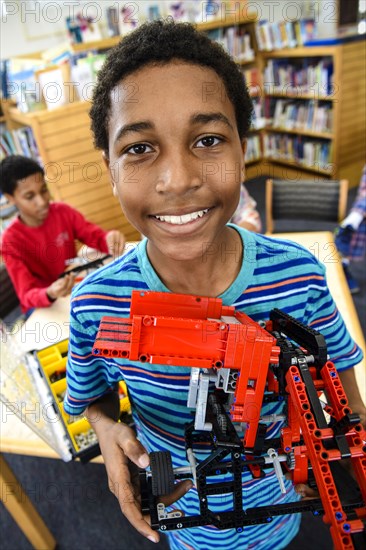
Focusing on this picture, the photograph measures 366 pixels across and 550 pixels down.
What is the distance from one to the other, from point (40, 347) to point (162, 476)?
3.28 ft

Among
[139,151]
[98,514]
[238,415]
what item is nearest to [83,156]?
[98,514]

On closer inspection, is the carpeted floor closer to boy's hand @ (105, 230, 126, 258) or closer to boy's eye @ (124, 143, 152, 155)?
boy's hand @ (105, 230, 126, 258)

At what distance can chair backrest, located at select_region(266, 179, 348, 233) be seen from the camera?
7.41 feet

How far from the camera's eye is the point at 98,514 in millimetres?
1715

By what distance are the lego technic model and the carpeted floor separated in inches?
47.8

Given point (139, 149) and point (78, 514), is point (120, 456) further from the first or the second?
point (78, 514)

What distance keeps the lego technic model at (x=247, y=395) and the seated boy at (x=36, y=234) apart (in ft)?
4.26

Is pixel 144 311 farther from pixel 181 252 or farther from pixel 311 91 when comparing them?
pixel 311 91

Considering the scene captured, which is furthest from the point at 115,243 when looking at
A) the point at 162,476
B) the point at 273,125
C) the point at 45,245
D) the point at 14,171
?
the point at 273,125

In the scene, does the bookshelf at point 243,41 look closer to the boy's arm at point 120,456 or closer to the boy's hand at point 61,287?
the boy's hand at point 61,287

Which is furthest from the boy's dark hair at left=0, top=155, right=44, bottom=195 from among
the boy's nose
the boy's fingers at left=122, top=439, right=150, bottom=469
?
the boy's fingers at left=122, top=439, right=150, bottom=469

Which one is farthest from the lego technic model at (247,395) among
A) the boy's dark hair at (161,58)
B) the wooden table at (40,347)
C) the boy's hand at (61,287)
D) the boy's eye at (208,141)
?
the boy's hand at (61,287)

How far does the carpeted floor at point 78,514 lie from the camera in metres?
1.58

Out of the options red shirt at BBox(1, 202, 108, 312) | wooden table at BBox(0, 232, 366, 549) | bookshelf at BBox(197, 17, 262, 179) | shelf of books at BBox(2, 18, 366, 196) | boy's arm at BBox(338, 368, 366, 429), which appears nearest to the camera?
boy's arm at BBox(338, 368, 366, 429)
